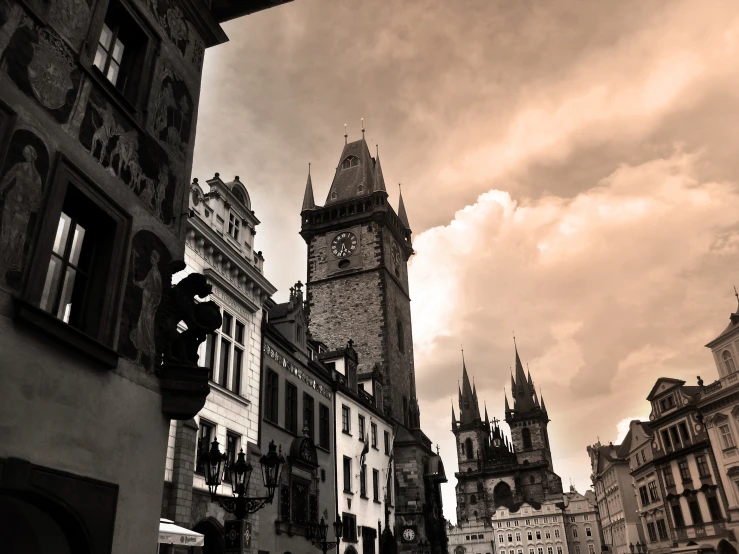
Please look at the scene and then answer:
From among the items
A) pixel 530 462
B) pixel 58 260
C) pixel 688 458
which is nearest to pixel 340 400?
pixel 58 260

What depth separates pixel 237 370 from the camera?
21000mm

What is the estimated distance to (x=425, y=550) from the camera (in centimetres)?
3791

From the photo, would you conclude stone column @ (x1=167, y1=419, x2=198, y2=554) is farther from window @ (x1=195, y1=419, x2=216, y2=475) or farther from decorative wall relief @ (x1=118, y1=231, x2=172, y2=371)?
decorative wall relief @ (x1=118, y1=231, x2=172, y2=371)

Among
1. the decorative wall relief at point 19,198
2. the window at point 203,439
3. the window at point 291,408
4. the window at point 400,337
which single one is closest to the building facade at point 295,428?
the window at point 291,408

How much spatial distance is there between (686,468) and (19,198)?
164ft

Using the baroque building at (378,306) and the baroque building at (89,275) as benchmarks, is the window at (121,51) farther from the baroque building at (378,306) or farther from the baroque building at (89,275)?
the baroque building at (378,306)

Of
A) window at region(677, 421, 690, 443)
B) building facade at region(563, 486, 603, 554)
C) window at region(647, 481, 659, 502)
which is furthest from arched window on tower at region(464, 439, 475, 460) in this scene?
window at region(677, 421, 690, 443)

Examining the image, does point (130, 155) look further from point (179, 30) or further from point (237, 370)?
point (237, 370)

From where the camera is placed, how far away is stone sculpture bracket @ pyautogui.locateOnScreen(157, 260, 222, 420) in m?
8.66

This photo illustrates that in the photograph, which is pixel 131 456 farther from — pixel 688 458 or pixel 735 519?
pixel 688 458

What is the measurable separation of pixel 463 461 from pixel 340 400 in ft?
335

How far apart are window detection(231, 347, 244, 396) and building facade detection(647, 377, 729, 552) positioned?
35127 mm

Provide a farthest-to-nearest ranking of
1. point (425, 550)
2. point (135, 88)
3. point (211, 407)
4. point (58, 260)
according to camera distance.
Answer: point (425, 550)
point (211, 407)
point (135, 88)
point (58, 260)

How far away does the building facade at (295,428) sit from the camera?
74.1ft
